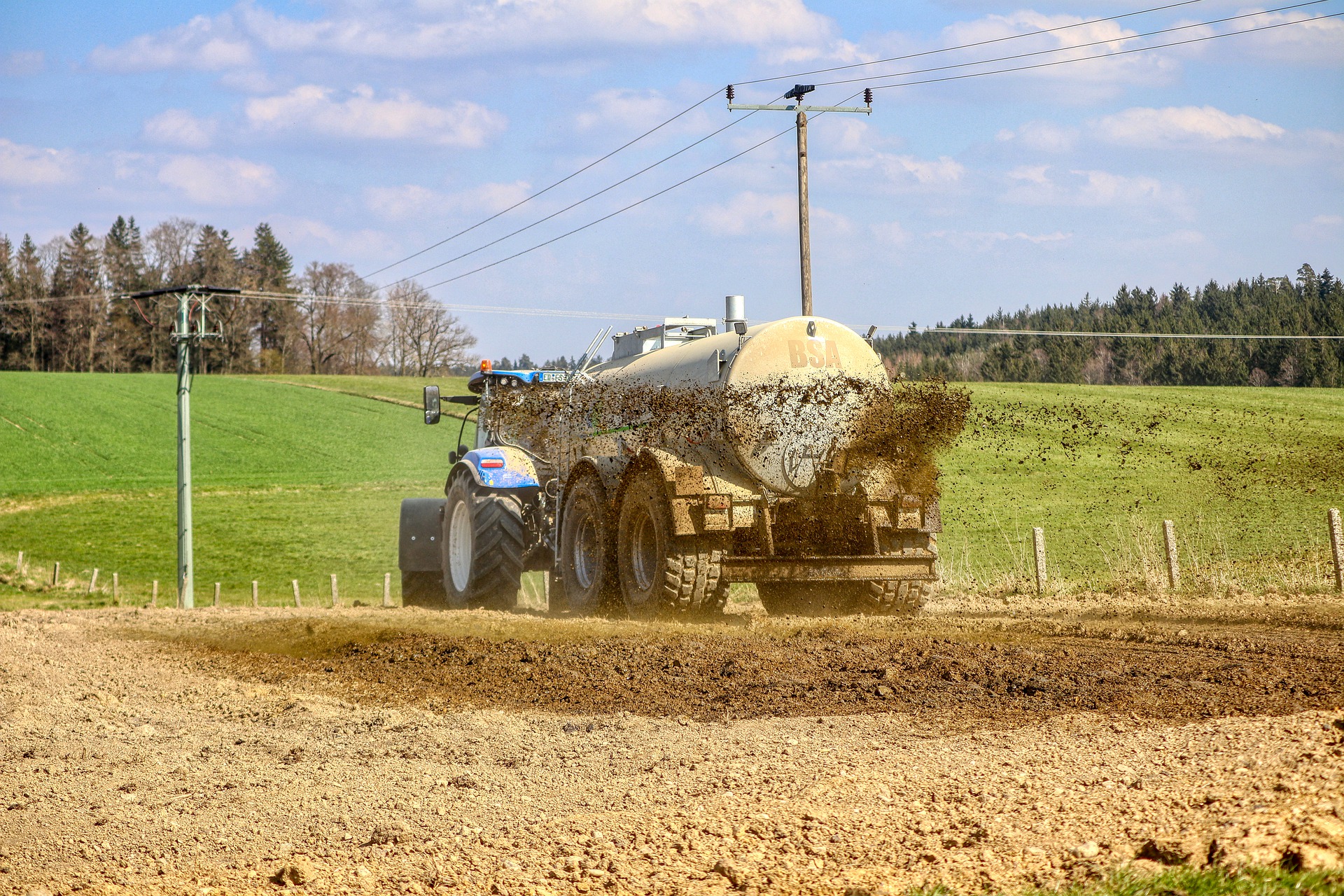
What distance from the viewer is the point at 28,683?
9.41 metres

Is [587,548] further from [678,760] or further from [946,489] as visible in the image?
[946,489]

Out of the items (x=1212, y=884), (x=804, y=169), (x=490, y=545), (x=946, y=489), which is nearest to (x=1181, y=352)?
(x=946, y=489)

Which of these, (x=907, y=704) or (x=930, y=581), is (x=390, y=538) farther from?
(x=907, y=704)

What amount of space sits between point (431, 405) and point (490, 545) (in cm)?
205

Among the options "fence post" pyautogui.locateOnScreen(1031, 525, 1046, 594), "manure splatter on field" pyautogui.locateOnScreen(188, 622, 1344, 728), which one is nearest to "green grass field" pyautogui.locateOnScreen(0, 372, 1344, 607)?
"fence post" pyautogui.locateOnScreen(1031, 525, 1046, 594)

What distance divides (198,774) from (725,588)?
5902 mm

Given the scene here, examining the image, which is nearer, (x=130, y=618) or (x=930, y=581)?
(x=930, y=581)

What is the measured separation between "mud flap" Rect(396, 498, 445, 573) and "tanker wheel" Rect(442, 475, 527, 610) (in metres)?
1.25

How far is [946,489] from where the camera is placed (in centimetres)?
3453

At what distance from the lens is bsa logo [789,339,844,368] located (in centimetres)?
Answer: 1164

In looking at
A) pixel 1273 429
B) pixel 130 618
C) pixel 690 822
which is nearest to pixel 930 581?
pixel 690 822

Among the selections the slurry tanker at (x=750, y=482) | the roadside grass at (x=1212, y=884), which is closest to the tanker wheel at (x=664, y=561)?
the slurry tanker at (x=750, y=482)

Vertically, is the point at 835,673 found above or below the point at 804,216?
below

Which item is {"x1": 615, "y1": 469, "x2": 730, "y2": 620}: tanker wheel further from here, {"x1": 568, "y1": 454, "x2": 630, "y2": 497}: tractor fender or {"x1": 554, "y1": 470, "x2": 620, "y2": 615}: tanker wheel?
{"x1": 554, "y1": 470, "x2": 620, "y2": 615}: tanker wheel
